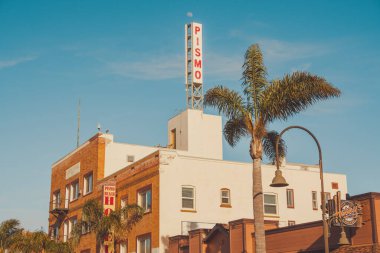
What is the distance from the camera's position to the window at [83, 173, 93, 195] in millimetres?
53938

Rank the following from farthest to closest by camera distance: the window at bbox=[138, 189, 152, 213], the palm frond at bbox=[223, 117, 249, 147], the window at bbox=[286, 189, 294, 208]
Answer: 1. the window at bbox=[286, 189, 294, 208]
2. the window at bbox=[138, 189, 152, 213]
3. the palm frond at bbox=[223, 117, 249, 147]

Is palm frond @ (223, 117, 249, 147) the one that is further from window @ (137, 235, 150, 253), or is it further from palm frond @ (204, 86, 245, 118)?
window @ (137, 235, 150, 253)

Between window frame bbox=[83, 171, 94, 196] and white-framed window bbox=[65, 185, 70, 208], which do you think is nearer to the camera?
window frame bbox=[83, 171, 94, 196]

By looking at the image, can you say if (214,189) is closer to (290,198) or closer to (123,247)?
(290,198)

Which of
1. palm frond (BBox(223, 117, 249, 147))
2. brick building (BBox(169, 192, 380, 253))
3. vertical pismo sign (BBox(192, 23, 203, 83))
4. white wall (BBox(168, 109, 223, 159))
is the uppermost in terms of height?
vertical pismo sign (BBox(192, 23, 203, 83))

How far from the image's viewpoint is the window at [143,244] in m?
42.9

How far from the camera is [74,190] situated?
58156mm

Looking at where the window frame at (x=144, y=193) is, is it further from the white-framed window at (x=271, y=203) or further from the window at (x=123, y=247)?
the white-framed window at (x=271, y=203)

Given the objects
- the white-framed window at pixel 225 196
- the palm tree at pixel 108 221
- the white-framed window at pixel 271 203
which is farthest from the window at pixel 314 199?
the palm tree at pixel 108 221

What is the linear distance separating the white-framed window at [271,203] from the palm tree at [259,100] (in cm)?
1681

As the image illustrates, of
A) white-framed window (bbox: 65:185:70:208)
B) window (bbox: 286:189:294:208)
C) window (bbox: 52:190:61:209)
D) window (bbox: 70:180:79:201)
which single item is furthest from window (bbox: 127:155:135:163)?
window (bbox: 286:189:294:208)

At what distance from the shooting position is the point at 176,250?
1574 inches

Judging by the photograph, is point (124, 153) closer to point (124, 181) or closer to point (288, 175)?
point (124, 181)

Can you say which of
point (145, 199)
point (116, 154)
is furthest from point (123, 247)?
point (116, 154)
